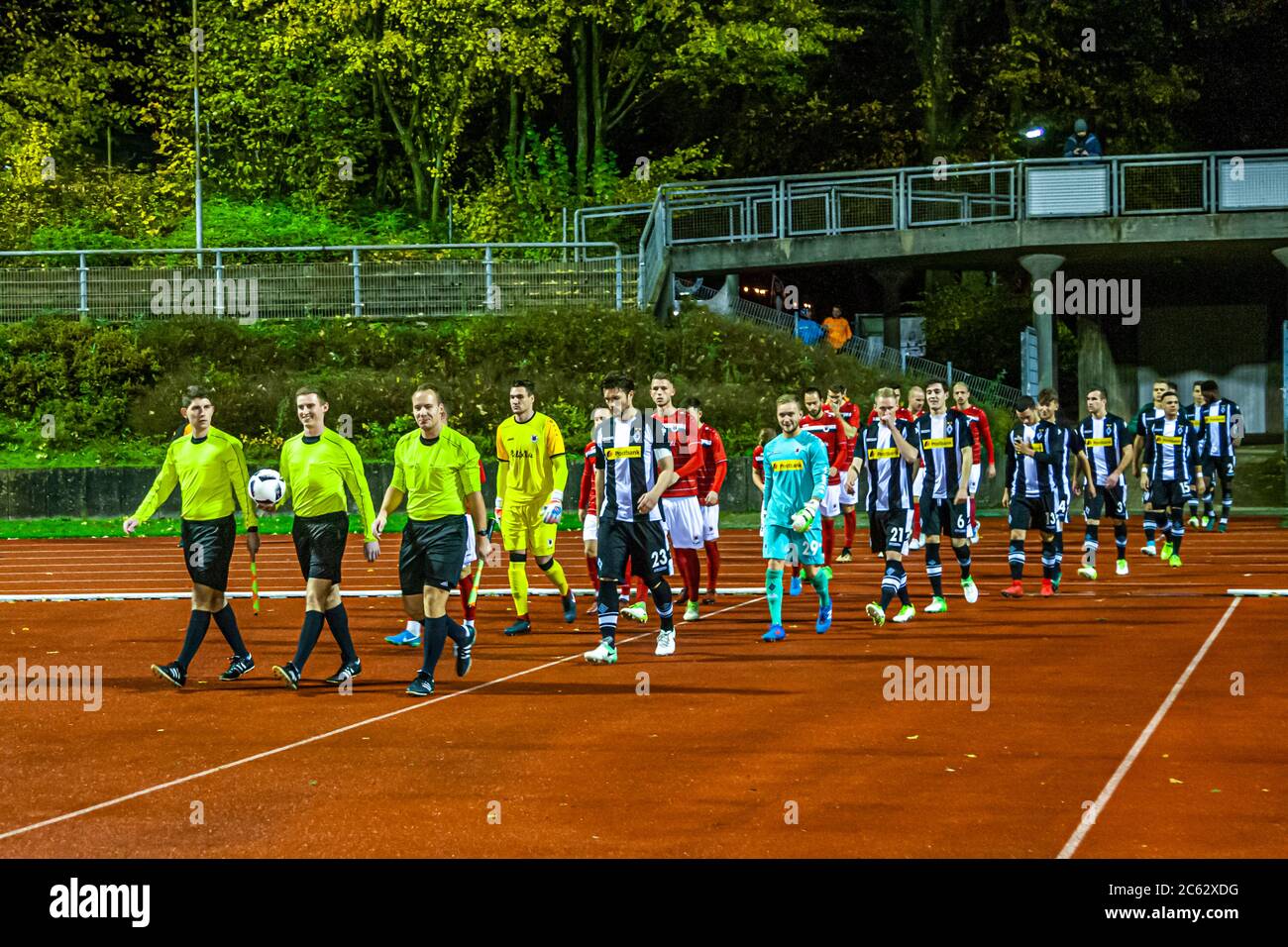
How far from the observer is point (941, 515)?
15.6 m

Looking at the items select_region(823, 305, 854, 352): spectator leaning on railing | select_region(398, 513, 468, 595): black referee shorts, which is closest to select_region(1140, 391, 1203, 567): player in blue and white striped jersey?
select_region(398, 513, 468, 595): black referee shorts

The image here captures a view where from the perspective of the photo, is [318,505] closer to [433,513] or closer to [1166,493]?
[433,513]

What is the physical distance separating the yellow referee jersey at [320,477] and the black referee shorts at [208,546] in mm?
693

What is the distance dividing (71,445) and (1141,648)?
79.4ft

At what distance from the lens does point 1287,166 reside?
32812 mm

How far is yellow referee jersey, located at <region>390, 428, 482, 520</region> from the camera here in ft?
37.9

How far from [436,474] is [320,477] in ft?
2.52

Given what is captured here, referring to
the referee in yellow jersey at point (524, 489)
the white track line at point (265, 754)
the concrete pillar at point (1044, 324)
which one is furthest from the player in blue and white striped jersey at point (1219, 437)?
the white track line at point (265, 754)

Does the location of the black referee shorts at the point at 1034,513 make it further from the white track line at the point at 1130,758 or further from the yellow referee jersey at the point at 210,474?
the yellow referee jersey at the point at 210,474

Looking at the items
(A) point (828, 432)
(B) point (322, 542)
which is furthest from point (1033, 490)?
(B) point (322, 542)

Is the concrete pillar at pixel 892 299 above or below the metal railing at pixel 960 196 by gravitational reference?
below

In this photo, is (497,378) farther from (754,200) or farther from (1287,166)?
(1287,166)

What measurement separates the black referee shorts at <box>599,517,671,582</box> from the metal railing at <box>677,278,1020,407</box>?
23.4 m

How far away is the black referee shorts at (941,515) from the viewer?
1553cm
